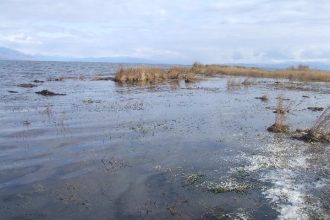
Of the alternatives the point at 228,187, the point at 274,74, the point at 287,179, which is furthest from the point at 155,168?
the point at 274,74

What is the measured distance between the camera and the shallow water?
388 inches

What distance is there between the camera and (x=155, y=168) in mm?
13023

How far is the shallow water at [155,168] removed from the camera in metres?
9.86

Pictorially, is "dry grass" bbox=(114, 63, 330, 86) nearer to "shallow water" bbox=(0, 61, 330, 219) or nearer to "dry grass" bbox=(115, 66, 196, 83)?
"dry grass" bbox=(115, 66, 196, 83)

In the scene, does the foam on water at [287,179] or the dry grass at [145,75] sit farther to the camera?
the dry grass at [145,75]

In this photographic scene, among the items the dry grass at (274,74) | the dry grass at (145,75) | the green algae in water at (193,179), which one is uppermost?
the green algae in water at (193,179)

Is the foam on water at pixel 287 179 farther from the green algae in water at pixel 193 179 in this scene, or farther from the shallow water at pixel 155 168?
the green algae in water at pixel 193 179

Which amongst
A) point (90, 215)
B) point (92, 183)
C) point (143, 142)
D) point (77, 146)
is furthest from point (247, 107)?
point (90, 215)

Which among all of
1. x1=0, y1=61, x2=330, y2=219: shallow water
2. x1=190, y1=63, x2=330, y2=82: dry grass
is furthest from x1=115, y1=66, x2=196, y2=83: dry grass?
x1=0, y1=61, x2=330, y2=219: shallow water

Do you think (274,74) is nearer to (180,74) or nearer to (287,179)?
(180,74)

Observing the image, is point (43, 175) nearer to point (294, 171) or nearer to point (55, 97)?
point (294, 171)

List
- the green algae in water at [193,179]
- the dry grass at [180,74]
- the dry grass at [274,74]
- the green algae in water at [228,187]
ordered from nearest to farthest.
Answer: the green algae in water at [228,187] < the green algae in water at [193,179] < the dry grass at [180,74] < the dry grass at [274,74]

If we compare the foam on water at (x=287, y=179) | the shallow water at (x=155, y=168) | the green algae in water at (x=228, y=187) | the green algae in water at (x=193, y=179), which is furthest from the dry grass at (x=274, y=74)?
the green algae in water at (x=228, y=187)

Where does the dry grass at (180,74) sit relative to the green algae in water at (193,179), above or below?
below
